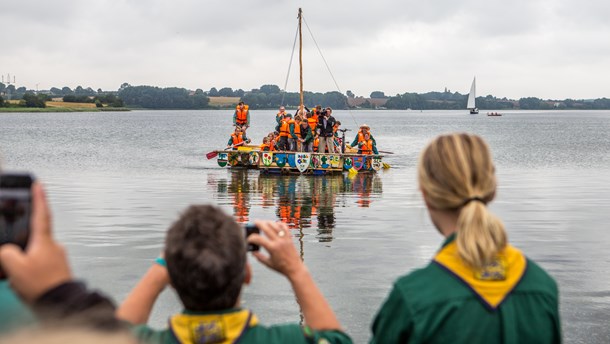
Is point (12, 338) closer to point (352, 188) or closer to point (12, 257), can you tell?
point (12, 257)

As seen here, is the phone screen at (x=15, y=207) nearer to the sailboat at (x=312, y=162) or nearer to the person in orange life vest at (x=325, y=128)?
the sailboat at (x=312, y=162)

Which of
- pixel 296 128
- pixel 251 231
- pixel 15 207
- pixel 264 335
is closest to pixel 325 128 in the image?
pixel 296 128

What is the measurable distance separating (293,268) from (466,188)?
2.07 feet

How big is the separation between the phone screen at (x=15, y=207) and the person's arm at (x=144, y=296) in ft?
3.09

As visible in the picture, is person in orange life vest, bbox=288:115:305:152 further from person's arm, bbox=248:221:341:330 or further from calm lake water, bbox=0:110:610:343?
person's arm, bbox=248:221:341:330

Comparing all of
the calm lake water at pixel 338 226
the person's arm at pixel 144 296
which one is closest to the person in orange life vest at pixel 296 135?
the calm lake water at pixel 338 226

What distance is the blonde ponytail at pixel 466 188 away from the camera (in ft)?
8.22

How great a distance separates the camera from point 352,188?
22016 mm

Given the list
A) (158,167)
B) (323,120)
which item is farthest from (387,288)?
(158,167)

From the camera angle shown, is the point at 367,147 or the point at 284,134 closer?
the point at 284,134

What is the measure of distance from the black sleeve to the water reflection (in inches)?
447

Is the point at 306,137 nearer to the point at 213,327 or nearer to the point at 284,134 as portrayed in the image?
the point at 284,134

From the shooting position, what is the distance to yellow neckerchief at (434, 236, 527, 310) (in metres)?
2.50

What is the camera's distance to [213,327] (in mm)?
2312
